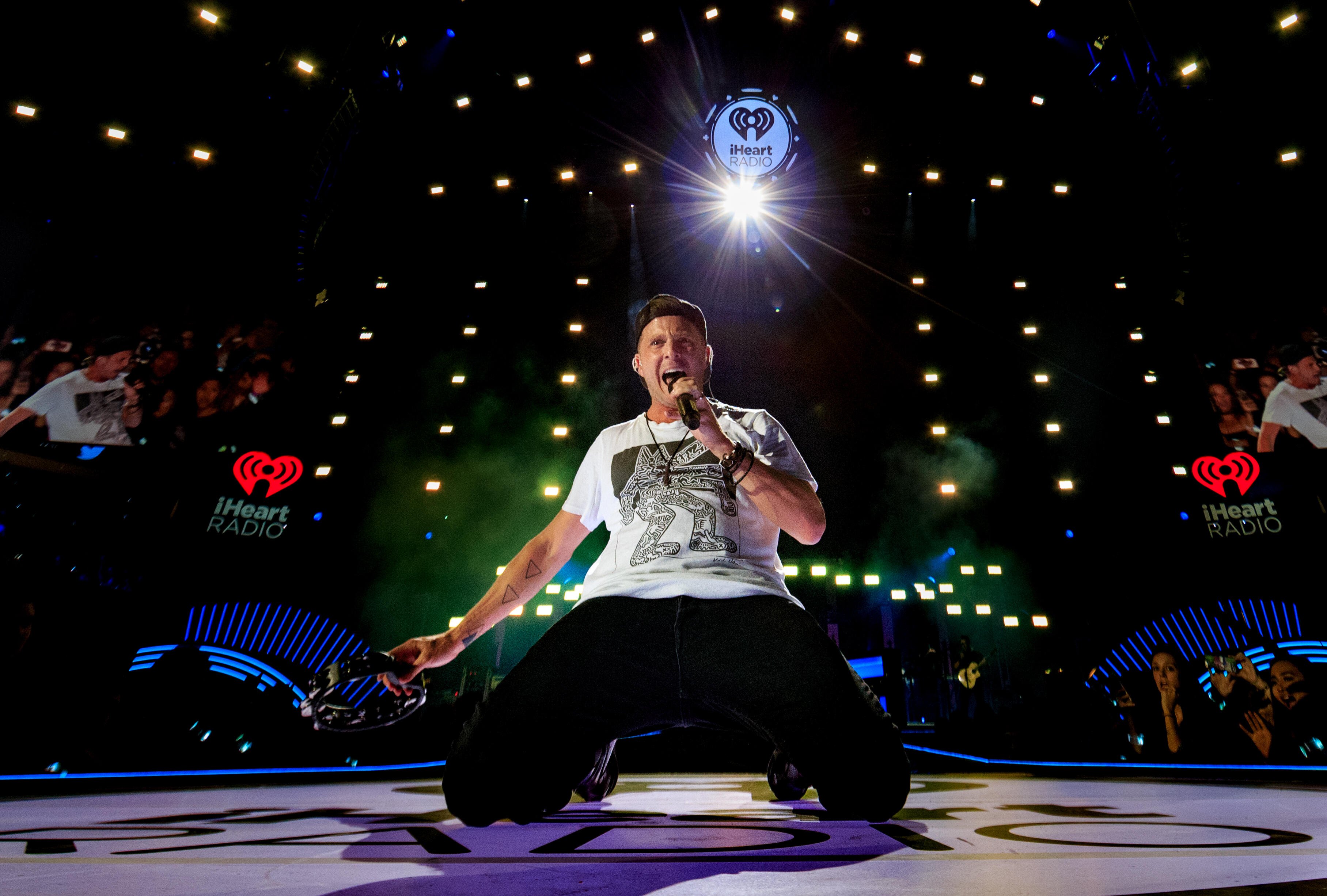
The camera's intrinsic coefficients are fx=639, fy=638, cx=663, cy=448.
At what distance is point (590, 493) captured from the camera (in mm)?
1867

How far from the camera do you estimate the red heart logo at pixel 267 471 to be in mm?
5980

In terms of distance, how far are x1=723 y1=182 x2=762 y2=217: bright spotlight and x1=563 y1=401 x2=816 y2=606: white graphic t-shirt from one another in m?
7.45

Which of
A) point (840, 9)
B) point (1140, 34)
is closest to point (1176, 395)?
point (1140, 34)

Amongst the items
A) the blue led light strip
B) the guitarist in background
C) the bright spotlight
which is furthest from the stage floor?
the bright spotlight

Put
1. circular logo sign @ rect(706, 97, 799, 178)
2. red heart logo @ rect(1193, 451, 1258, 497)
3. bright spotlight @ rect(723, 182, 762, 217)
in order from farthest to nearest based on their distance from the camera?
1. bright spotlight @ rect(723, 182, 762, 217)
2. circular logo sign @ rect(706, 97, 799, 178)
3. red heart logo @ rect(1193, 451, 1258, 497)

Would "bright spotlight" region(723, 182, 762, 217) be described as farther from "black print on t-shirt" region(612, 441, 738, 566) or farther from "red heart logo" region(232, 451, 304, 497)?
"black print on t-shirt" region(612, 441, 738, 566)

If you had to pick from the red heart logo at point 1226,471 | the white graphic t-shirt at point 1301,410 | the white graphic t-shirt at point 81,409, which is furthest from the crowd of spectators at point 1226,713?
the white graphic t-shirt at point 81,409

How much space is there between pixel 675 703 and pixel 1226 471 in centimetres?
791

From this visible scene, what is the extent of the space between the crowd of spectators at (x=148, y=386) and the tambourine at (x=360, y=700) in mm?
5873

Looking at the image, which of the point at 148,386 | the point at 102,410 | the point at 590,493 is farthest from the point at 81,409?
the point at 590,493

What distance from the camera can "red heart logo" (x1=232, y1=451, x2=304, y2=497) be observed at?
19.6ft

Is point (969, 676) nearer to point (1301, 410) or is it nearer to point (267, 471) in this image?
point (1301, 410)

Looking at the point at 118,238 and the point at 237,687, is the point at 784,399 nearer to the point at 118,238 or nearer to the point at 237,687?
the point at 237,687

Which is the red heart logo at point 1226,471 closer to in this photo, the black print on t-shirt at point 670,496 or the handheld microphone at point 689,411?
the black print on t-shirt at point 670,496
